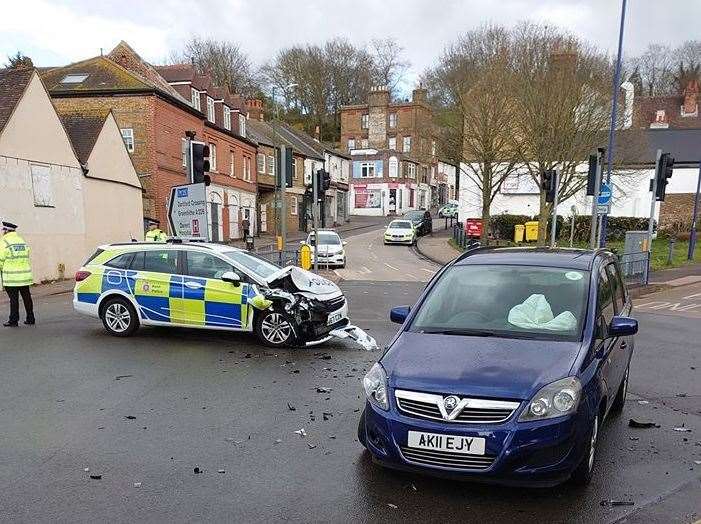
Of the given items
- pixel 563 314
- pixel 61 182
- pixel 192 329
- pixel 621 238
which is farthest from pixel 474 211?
pixel 563 314

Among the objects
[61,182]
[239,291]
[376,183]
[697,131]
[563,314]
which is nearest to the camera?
[563,314]

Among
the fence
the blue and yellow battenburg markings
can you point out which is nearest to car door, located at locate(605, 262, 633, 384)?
the blue and yellow battenburg markings

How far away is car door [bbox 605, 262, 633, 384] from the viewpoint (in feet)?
16.2

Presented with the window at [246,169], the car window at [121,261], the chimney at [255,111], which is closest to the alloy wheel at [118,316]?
the car window at [121,261]

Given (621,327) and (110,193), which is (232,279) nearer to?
(621,327)

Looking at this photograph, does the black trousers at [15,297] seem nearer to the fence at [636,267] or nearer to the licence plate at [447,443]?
the licence plate at [447,443]

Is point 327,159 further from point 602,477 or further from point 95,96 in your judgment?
point 602,477

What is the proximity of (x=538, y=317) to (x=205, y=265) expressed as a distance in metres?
5.87

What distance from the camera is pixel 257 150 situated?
4162 cm

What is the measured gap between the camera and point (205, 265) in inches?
350

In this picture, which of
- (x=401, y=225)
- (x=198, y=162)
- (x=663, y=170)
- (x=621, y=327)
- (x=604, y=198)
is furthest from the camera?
(x=401, y=225)

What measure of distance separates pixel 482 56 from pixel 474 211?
13.7 metres

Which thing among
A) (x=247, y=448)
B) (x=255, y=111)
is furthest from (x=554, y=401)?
(x=255, y=111)

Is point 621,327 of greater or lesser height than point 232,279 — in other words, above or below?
above
